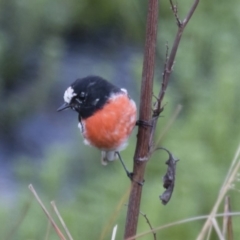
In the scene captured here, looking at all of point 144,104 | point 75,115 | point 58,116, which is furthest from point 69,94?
point 58,116

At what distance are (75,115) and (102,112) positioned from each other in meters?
2.11

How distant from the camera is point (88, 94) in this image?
68.0 inches

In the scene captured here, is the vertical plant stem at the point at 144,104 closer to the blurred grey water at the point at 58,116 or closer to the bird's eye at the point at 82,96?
the bird's eye at the point at 82,96

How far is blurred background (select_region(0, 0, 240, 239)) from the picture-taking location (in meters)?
2.16

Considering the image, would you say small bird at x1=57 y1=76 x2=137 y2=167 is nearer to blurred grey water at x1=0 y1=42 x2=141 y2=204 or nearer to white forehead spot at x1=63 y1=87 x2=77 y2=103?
white forehead spot at x1=63 y1=87 x2=77 y2=103

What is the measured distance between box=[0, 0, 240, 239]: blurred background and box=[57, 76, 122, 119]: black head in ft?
1.17

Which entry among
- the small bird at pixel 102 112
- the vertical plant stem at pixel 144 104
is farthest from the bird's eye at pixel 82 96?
the vertical plant stem at pixel 144 104

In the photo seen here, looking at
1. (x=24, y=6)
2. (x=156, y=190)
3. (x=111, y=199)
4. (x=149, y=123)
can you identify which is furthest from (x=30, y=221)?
(x=24, y=6)

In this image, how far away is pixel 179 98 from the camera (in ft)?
9.24

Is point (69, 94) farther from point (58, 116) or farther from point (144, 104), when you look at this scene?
point (58, 116)

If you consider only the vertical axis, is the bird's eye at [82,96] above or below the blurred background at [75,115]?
above

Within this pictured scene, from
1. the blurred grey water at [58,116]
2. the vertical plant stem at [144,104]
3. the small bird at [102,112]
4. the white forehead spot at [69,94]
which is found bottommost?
the blurred grey water at [58,116]

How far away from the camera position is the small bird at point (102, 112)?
5.43 feet

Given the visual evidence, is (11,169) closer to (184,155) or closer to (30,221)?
(30,221)
